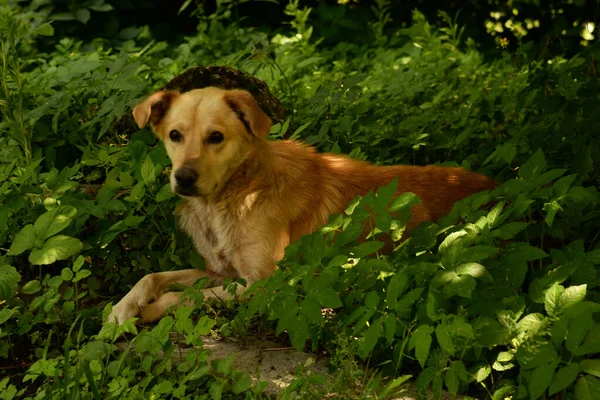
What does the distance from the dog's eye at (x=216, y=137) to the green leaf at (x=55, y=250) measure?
0.95 meters

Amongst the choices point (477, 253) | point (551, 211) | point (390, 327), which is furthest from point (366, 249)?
point (551, 211)

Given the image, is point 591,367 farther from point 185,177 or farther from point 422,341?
point 185,177

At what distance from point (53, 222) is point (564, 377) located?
8.02ft

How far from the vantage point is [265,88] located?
19.8 feet

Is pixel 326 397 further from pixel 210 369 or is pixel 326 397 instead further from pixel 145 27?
pixel 145 27

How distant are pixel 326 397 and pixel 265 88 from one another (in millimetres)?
3245

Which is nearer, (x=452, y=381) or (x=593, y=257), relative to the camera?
(x=452, y=381)

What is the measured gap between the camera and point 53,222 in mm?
3852

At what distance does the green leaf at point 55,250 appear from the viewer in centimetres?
372

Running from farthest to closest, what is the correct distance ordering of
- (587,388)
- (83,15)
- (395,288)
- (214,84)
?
(83,15), (214,84), (395,288), (587,388)

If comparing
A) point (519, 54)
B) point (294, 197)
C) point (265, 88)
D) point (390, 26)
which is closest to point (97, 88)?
point (265, 88)

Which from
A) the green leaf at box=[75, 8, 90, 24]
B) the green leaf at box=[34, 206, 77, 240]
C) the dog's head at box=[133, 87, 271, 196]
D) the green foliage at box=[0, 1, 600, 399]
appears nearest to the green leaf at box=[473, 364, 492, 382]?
the green foliage at box=[0, 1, 600, 399]

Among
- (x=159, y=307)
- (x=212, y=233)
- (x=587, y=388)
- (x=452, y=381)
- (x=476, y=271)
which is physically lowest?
(x=159, y=307)

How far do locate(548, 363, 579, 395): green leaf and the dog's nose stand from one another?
83.6 inches
